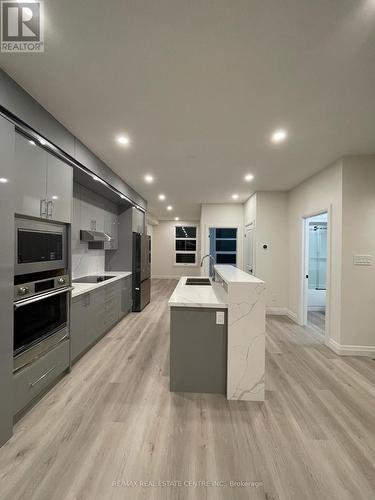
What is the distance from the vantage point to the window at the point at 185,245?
1077cm

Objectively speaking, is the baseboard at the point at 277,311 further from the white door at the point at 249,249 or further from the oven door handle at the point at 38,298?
the oven door handle at the point at 38,298

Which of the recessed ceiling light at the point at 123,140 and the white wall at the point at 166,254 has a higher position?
the recessed ceiling light at the point at 123,140

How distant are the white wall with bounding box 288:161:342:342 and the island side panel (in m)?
1.79

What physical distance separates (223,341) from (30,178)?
2.29 m

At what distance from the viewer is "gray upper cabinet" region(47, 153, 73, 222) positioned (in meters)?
2.20

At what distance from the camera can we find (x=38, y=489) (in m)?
1.34

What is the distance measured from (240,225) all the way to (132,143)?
428cm

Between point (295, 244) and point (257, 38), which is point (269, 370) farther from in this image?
point (257, 38)

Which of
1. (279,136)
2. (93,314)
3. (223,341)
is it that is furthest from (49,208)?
(279,136)

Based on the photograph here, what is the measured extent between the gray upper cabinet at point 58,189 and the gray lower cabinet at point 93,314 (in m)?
1.01

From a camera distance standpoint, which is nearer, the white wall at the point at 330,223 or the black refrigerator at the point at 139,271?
the white wall at the point at 330,223

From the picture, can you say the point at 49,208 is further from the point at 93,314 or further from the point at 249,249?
the point at 249,249

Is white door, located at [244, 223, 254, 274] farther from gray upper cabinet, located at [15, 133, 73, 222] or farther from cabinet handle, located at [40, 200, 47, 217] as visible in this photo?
cabinet handle, located at [40, 200, 47, 217]

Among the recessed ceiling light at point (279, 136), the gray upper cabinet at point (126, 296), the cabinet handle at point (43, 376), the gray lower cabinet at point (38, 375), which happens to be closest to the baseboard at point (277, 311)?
the gray upper cabinet at point (126, 296)
